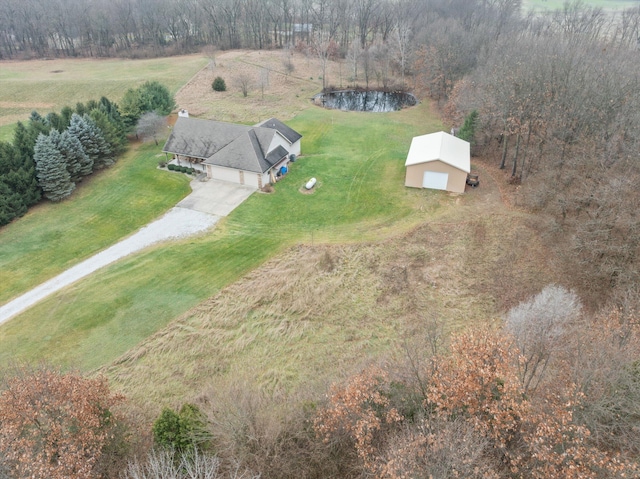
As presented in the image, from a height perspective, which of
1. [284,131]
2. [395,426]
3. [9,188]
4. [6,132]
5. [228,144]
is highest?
[395,426]

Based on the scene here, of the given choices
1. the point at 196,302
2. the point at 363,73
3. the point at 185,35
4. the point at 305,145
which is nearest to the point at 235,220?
the point at 196,302

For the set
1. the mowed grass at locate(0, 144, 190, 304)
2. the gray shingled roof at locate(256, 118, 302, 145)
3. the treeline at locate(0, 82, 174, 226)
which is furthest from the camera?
the gray shingled roof at locate(256, 118, 302, 145)

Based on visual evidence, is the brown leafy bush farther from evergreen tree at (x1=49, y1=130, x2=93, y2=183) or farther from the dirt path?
evergreen tree at (x1=49, y1=130, x2=93, y2=183)

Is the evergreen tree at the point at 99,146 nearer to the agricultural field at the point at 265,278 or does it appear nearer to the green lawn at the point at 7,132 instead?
the agricultural field at the point at 265,278

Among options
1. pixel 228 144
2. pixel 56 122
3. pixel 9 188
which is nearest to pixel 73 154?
pixel 56 122

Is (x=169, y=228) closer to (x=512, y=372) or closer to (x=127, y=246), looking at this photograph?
(x=127, y=246)

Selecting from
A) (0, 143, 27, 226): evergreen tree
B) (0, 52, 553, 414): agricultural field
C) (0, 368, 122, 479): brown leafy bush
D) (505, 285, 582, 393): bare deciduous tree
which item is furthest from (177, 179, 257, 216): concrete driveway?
(505, 285, 582, 393): bare deciduous tree
